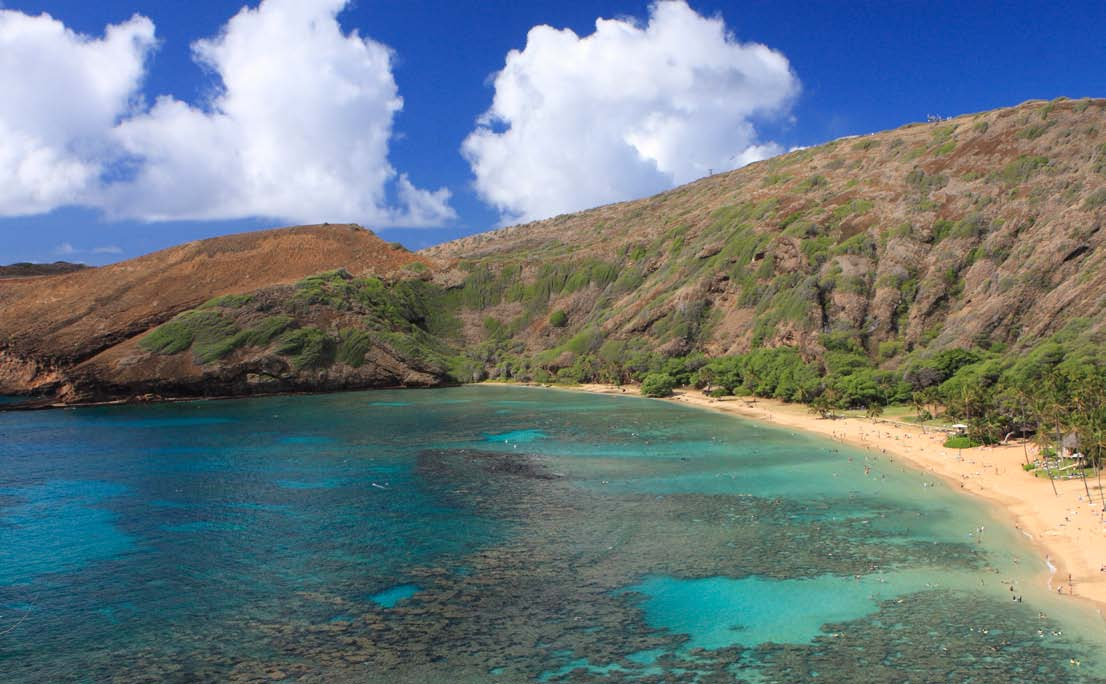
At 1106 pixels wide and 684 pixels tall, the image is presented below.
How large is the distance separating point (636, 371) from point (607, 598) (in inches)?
3268

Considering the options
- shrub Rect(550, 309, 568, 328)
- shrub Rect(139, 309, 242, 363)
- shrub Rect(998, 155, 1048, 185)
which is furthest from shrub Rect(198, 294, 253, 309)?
shrub Rect(998, 155, 1048, 185)

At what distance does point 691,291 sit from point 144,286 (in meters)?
91.1

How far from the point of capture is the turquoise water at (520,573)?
22.2m

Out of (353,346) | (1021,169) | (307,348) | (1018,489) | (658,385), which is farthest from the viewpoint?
(353,346)

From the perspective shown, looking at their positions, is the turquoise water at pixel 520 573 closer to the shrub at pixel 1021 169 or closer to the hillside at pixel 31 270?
the shrub at pixel 1021 169

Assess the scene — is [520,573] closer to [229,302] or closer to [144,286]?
[229,302]

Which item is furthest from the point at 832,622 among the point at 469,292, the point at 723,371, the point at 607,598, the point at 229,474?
the point at 469,292

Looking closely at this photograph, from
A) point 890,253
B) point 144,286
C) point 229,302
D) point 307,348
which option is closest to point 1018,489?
point 890,253

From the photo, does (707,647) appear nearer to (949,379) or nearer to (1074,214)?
(949,379)

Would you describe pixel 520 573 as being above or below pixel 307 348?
below

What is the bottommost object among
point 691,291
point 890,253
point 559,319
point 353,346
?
point 353,346

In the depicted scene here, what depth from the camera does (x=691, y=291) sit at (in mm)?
112625

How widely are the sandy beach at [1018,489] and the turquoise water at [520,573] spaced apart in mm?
1387

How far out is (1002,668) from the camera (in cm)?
2103
